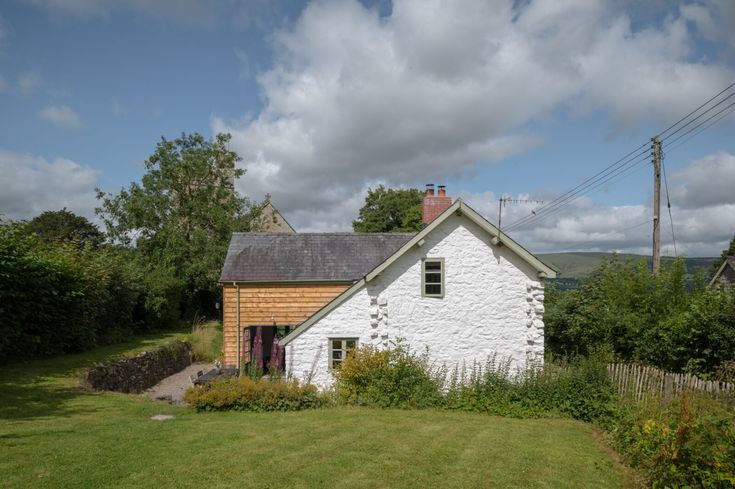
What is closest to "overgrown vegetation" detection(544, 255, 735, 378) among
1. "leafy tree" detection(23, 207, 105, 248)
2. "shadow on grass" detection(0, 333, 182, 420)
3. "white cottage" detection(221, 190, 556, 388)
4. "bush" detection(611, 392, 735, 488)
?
"white cottage" detection(221, 190, 556, 388)

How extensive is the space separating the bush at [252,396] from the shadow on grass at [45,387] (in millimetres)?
2755

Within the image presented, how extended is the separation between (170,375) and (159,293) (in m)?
7.72

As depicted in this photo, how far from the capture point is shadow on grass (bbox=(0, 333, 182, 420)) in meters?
12.2

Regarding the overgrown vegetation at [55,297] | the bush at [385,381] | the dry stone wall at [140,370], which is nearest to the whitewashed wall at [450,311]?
the bush at [385,381]

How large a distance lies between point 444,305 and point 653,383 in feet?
20.6

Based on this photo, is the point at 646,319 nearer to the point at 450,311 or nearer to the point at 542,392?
the point at 542,392

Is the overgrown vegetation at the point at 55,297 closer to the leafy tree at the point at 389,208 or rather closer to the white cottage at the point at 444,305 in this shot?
the white cottage at the point at 444,305

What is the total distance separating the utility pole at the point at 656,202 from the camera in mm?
18891

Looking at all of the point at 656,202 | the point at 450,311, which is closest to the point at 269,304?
the point at 450,311

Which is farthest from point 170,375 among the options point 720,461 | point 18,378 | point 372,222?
point 372,222

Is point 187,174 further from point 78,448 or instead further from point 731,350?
point 731,350

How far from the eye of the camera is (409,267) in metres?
16.3

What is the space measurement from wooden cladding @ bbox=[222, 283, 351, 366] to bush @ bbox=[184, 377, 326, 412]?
283 inches

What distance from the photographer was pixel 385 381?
14.9m
